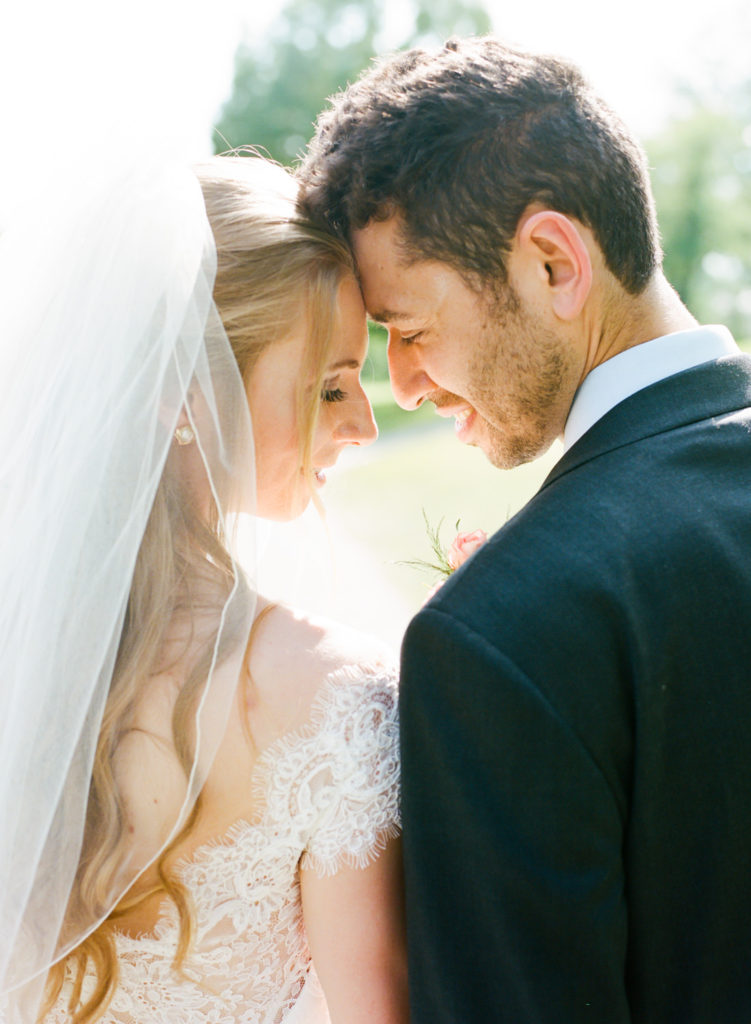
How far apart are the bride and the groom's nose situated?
495 millimetres

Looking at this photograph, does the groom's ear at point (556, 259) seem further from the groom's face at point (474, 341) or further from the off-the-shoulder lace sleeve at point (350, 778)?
the off-the-shoulder lace sleeve at point (350, 778)

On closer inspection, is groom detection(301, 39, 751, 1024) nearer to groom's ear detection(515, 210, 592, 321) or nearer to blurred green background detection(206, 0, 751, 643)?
groom's ear detection(515, 210, 592, 321)

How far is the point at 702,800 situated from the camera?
1.72m

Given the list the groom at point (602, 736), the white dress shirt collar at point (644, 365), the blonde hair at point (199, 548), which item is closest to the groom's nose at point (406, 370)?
the blonde hair at point (199, 548)

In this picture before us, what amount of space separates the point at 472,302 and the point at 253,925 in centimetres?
144

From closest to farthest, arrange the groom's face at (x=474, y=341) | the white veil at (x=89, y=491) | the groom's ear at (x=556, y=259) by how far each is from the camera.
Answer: the white veil at (x=89, y=491) < the groom's ear at (x=556, y=259) < the groom's face at (x=474, y=341)

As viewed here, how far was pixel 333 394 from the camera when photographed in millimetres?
2416

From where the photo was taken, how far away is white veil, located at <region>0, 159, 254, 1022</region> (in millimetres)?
1833

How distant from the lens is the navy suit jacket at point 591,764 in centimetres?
167

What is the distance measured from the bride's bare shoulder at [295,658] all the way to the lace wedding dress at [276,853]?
0.08ft

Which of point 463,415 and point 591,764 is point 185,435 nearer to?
point 463,415

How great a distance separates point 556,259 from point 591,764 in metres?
1.11

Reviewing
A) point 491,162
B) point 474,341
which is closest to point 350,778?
point 474,341

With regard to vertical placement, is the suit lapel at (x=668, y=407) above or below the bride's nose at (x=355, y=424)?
Result: above
